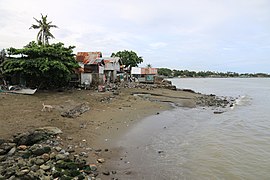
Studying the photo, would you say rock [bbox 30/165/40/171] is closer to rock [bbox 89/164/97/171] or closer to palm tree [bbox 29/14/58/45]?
rock [bbox 89/164/97/171]

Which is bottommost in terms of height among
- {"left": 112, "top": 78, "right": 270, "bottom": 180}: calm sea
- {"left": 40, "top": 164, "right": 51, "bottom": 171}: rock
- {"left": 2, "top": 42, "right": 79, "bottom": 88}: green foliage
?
{"left": 112, "top": 78, "right": 270, "bottom": 180}: calm sea

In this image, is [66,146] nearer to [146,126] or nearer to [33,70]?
[146,126]

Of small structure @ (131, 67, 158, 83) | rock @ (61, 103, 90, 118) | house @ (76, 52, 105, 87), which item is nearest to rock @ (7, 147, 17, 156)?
rock @ (61, 103, 90, 118)

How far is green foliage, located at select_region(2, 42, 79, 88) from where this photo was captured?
19969 millimetres

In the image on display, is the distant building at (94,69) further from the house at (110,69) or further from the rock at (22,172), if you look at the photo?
the rock at (22,172)

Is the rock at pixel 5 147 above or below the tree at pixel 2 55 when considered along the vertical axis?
below

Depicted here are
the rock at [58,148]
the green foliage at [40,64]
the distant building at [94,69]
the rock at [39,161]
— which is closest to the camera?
the rock at [39,161]

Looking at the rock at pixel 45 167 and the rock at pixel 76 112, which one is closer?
the rock at pixel 45 167

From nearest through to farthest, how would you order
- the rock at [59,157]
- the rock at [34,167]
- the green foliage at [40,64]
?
1. the rock at [34,167]
2. the rock at [59,157]
3. the green foliage at [40,64]

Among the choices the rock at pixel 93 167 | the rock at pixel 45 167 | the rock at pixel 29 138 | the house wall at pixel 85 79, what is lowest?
the rock at pixel 93 167

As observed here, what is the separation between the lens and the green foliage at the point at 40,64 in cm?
1997

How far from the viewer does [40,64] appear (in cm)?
1988

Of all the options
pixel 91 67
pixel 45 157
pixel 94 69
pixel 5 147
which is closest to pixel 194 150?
pixel 45 157

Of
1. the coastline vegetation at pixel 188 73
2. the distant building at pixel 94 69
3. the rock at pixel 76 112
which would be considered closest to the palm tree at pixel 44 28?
the distant building at pixel 94 69
